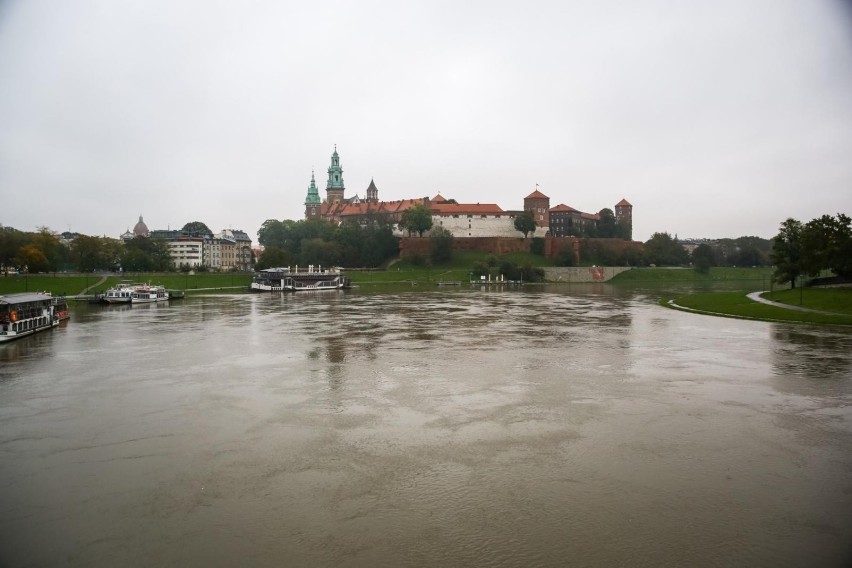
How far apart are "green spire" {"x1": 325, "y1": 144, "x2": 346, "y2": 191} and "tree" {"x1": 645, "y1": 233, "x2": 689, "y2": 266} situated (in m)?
64.0

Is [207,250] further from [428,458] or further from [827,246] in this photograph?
[428,458]

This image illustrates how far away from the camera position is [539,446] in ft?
33.5

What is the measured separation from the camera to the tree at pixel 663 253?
99188mm

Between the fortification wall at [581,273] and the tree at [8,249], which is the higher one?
the tree at [8,249]

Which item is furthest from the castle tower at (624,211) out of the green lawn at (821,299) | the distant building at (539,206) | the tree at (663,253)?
the green lawn at (821,299)

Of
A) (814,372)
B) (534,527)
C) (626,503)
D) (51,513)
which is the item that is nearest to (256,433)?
(51,513)

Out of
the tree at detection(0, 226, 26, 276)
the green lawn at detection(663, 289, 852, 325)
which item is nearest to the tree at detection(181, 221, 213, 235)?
the tree at detection(0, 226, 26, 276)

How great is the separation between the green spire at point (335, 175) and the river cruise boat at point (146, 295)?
267 feet

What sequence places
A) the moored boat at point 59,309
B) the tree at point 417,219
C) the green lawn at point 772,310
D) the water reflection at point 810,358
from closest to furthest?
the water reflection at point 810,358
the green lawn at point 772,310
the moored boat at point 59,309
the tree at point 417,219

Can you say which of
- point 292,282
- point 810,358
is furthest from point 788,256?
point 292,282

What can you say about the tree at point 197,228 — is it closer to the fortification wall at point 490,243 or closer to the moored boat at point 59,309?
the fortification wall at point 490,243

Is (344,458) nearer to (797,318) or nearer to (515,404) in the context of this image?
(515,404)

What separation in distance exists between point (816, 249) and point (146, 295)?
160ft

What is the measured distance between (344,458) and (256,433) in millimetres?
2287
